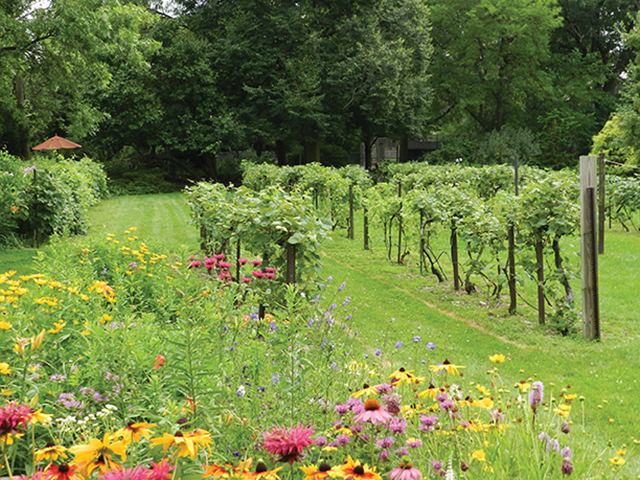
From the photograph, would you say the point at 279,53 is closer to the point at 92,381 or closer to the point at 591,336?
the point at 591,336

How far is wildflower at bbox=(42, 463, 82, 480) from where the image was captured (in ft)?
4.10

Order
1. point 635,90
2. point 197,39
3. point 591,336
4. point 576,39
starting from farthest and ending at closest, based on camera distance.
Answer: point 576,39 → point 197,39 → point 635,90 → point 591,336

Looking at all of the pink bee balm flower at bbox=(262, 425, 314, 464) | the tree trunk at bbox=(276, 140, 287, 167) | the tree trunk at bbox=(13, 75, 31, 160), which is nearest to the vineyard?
the pink bee balm flower at bbox=(262, 425, 314, 464)

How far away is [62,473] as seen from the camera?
1.27 meters

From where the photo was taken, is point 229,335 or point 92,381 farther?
point 229,335

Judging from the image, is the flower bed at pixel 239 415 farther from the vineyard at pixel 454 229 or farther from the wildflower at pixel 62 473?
the vineyard at pixel 454 229

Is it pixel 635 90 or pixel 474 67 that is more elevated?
pixel 474 67

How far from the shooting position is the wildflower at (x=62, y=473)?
125 cm

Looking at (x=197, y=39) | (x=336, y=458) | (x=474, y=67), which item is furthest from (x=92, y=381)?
(x=474, y=67)

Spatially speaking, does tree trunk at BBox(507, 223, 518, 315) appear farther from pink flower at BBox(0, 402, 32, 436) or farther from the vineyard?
pink flower at BBox(0, 402, 32, 436)

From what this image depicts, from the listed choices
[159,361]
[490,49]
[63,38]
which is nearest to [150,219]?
[63,38]

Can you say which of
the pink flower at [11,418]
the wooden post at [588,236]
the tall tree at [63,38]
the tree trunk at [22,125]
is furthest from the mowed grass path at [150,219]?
the pink flower at [11,418]

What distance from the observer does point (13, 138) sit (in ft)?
73.7

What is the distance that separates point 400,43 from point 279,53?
5.08m
